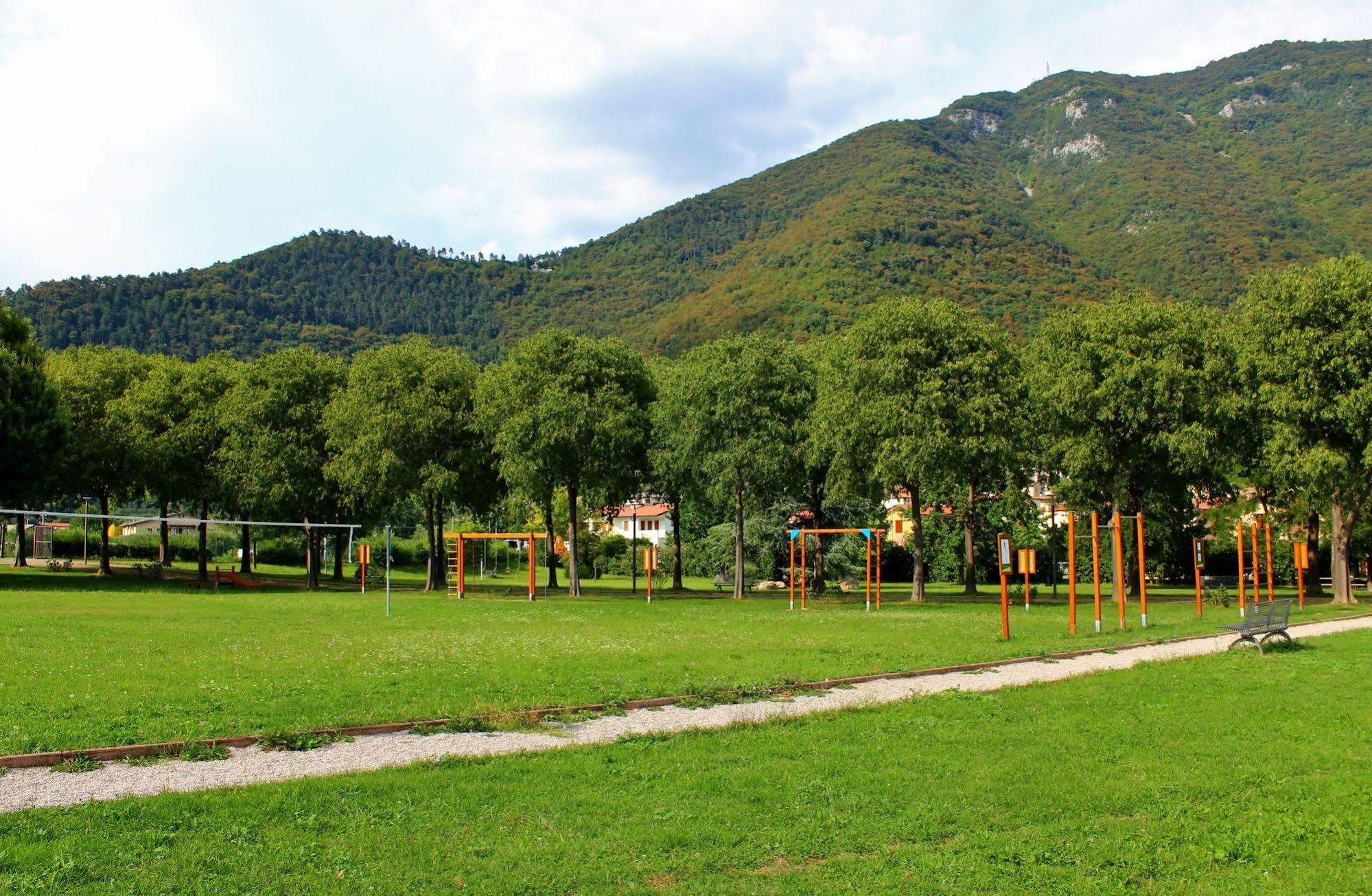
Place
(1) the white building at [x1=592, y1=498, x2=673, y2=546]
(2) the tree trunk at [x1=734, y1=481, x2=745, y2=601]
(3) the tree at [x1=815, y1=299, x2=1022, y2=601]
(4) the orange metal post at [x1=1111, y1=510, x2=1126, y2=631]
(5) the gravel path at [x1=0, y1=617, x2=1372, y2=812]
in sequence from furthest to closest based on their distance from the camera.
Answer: (1) the white building at [x1=592, y1=498, x2=673, y2=546] < (2) the tree trunk at [x1=734, y1=481, x2=745, y2=601] < (3) the tree at [x1=815, y1=299, x2=1022, y2=601] < (4) the orange metal post at [x1=1111, y1=510, x2=1126, y2=631] < (5) the gravel path at [x1=0, y1=617, x2=1372, y2=812]

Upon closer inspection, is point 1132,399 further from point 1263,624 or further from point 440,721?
point 440,721

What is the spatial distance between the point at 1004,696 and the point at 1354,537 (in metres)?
56.5

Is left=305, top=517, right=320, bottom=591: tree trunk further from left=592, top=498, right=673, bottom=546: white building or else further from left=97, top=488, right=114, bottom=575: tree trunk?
left=592, top=498, right=673, bottom=546: white building

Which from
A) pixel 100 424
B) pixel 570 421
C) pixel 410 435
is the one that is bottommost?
pixel 410 435

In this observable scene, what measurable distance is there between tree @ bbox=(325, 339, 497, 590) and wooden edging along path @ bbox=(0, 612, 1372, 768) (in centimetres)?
3558

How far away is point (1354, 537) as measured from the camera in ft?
199

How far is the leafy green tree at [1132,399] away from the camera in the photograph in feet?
153

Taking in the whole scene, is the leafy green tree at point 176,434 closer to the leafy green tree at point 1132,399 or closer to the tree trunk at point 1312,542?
the leafy green tree at point 1132,399

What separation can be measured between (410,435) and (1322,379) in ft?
131

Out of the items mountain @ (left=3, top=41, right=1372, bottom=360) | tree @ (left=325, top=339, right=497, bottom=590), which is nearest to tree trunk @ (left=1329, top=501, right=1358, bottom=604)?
tree @ (left=325, top=339, right=497, bottom=590)

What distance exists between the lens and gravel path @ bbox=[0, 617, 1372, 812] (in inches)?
374

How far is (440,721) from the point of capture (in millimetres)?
13070

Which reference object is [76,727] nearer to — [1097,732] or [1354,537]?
[1097,732]

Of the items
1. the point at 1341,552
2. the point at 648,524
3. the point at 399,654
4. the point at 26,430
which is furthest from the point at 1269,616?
the point at 648,524
